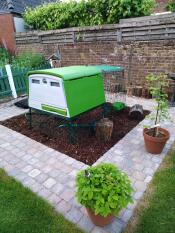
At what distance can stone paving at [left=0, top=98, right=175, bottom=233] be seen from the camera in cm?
271

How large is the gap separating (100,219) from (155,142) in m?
1.91

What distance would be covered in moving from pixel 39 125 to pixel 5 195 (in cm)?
243

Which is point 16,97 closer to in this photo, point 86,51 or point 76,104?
point 86,51

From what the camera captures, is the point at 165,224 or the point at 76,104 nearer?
the point at 165,224

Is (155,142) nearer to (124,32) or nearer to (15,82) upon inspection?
(124,32)

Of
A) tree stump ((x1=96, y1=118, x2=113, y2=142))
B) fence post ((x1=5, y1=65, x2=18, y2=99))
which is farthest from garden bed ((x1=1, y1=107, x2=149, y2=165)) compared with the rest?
fence post ((x1=5, y1=65, x2=18, y2=99))

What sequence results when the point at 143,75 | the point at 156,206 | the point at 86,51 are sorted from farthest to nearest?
the point at 86,51, the point at 143,75, the point at 156,206

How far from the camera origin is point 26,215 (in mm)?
2699

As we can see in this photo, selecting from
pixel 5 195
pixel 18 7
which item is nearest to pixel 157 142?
pixel 5 195

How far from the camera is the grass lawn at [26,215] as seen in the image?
2.51 metres

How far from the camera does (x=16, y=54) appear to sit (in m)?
11.3

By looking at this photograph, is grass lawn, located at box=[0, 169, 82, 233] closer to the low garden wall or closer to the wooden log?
the wooden log

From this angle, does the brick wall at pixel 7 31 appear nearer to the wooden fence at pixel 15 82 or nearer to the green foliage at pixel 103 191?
the wooden fence at pixel 15 82

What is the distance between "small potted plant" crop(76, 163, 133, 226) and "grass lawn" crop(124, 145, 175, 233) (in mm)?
462
